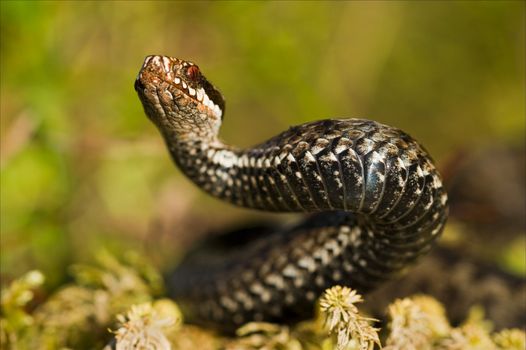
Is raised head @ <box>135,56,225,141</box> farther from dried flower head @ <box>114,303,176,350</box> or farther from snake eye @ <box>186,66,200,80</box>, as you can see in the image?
dried flower head @ <box>114,303,176,350</box>

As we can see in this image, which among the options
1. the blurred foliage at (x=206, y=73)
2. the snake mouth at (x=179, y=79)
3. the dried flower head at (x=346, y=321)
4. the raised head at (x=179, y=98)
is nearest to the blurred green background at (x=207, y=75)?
the blurred foliage at (x=206, y=73)

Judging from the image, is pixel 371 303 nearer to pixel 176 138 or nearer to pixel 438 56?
pixel 176 138

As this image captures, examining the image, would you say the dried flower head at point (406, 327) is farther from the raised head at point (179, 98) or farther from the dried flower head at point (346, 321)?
the raised head at point (179, 98)

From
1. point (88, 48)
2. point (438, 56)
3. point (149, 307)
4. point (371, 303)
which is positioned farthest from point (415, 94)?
point (149, 307)

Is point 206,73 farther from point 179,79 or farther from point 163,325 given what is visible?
point 163,325

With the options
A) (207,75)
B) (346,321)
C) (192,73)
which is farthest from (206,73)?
(346,321)

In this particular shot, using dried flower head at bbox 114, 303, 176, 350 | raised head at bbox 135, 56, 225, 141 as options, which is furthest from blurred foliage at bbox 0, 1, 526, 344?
raised head at bbox 135, 56, 225, 141

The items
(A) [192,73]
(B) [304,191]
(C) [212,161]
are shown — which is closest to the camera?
(B) [304,191]
